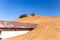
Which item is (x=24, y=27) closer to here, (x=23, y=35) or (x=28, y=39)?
(x=23, y=35)

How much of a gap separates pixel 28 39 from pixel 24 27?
348cm

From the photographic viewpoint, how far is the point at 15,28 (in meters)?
23.2

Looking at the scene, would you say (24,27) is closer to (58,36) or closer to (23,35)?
(23,35)

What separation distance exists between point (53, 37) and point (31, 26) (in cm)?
557

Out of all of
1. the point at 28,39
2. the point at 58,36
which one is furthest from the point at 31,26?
the point at 58,36

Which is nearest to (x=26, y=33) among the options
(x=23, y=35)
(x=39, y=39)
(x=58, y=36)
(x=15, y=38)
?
(x=23, y=35)

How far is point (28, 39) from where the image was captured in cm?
2109

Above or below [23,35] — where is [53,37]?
below

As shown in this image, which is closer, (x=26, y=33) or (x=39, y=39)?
(x=39, y=39)

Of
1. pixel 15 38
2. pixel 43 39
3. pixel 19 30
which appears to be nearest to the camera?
pixel 43 39

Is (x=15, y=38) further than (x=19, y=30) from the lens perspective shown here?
No

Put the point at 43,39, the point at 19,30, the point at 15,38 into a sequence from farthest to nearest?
the point at 19,30, the point at 15,38, the point at 43,39

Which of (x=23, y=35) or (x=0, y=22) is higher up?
(x=0, y=22)

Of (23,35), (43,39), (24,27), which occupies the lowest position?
(43,39)
